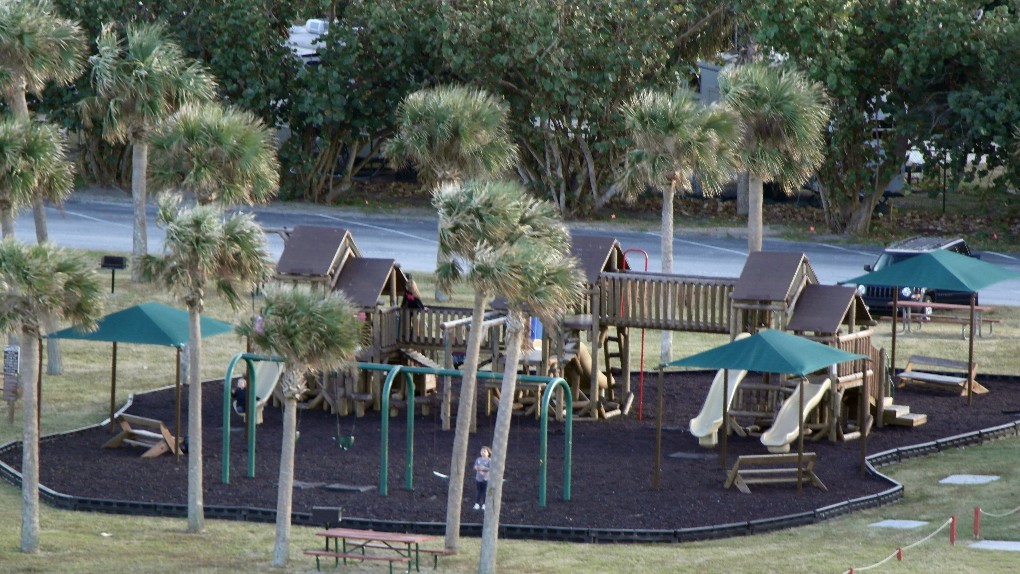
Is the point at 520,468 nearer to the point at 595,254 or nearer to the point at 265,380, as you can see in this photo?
the point at 595,254

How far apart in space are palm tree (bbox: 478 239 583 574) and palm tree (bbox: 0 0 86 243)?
1294 cm

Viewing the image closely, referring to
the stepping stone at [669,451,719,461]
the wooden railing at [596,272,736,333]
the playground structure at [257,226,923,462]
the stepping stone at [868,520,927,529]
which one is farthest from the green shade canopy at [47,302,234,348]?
the stepping stone at [868,520,927,529]

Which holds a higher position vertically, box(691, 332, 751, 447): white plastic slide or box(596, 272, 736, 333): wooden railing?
box(596, 272, 736, 333): wooden railing

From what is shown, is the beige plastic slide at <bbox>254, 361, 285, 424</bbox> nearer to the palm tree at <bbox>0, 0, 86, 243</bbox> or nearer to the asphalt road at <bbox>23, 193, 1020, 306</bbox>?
the palm tree at <bbox>0, 0, 86, 243</bbox>

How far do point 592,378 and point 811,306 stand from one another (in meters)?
4.77

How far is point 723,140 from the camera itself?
34188mm

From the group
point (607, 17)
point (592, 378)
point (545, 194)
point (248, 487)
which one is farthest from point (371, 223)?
point (248, 487)

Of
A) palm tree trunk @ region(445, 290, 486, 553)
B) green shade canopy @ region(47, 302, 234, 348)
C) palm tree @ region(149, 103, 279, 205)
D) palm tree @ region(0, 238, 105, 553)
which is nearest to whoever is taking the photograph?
palm tree trunk @ region(445, 290, 486, 553)

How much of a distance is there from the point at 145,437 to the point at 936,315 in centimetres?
2172

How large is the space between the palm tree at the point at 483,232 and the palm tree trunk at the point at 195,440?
4.09 m

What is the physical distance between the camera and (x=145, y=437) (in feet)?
94.3

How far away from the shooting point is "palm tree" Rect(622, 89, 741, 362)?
3397 cm

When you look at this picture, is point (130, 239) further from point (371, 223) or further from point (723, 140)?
point (723, 140)

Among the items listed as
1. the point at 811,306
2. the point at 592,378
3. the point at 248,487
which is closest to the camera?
the point at 248,487
